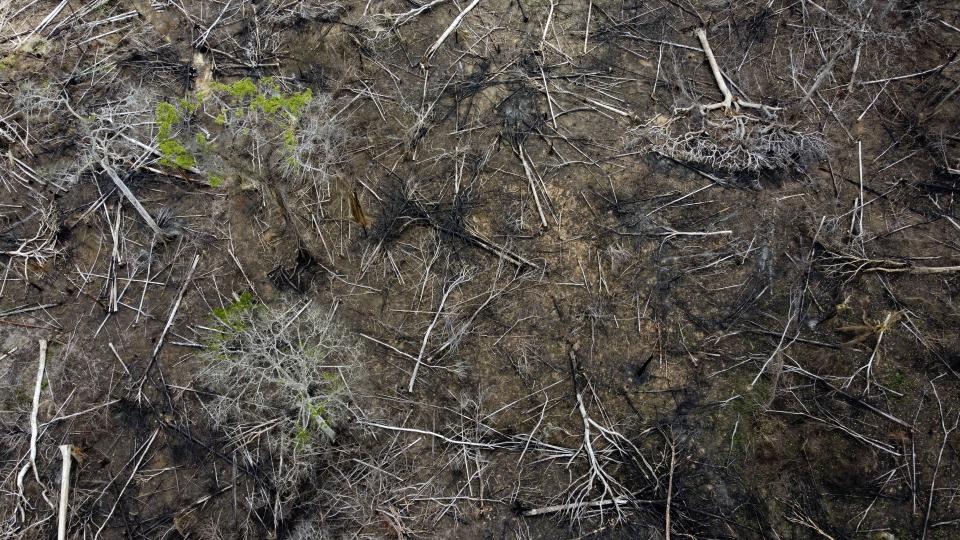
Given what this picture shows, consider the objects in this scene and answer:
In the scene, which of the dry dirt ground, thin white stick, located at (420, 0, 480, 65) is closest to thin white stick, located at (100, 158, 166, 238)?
the dry dirt ground

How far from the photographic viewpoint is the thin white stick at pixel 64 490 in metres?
3.88

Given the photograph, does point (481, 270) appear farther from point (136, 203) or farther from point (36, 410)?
point (36, 410)

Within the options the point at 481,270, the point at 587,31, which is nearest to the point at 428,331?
the point at 481,270

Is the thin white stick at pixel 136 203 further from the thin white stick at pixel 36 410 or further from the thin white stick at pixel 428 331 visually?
the thin white stick at pixel 428 331

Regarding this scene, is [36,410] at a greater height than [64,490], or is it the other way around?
[36,410]

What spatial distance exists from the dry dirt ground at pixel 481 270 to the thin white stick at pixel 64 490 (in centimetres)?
3

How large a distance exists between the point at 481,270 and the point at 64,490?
124 inches

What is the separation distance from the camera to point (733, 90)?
5.16 metres

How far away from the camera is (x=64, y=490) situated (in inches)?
156

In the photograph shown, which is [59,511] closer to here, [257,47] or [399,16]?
[257,47]

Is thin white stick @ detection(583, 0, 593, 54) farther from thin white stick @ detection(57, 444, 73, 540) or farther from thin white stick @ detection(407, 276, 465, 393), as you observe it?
thin white stick @ detection(57, 444, 73, 540)

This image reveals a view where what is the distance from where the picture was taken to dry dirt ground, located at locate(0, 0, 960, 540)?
3967mm

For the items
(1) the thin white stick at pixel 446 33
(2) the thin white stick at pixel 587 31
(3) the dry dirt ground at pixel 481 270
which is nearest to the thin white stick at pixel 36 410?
(3) the dry dirt ground at pixel 481 270

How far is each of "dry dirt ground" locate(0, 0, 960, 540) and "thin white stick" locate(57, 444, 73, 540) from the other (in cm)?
3
